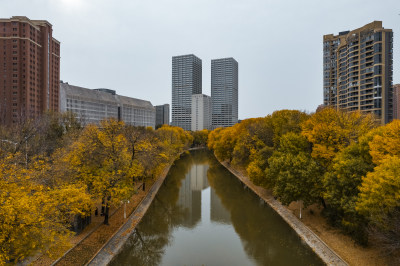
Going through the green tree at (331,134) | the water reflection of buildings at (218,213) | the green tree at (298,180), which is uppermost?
the green tree at (331,134)

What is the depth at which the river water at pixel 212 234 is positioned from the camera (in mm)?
21922

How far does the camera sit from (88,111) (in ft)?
457

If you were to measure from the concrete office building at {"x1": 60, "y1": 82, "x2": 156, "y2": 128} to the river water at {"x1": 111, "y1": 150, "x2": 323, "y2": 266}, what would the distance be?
7913 cm

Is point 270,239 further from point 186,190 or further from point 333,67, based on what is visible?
point 333,67

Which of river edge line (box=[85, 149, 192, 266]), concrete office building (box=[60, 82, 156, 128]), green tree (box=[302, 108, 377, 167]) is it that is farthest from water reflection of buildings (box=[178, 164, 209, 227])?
concrete office building (box=[60, 82, 156, 128])

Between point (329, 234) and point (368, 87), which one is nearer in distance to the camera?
point (329, 234)

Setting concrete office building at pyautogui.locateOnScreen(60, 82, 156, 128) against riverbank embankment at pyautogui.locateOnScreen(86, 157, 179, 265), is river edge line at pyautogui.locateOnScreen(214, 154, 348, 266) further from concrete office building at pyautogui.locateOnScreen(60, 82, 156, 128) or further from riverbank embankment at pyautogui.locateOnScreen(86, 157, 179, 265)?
concrete office building at pyautogui.locateOnScreen(60, 82, 156, 128)

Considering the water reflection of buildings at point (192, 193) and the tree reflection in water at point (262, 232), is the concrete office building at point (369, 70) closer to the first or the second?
the water reflection of buildings at point (192, 193)

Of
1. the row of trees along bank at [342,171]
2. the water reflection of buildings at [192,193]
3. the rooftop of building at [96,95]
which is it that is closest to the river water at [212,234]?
the water reflection of buildings at [192,193]

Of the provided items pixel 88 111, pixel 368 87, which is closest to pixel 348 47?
pixel 368 87

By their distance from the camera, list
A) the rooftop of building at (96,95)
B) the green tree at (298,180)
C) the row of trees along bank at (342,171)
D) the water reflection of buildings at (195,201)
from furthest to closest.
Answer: the rooftop of building at (96,95) → the water reflection of buildings at (195,201) → the green tree at (298,180) → the row of trees along bank at (342,171)

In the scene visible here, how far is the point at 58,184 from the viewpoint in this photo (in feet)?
67.3

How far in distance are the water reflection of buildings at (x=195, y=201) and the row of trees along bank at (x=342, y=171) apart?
7241 mm

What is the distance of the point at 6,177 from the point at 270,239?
23.0m
